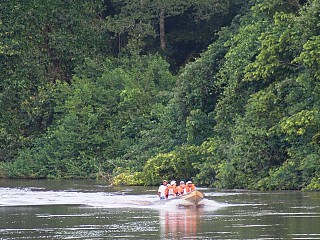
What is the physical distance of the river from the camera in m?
28.0

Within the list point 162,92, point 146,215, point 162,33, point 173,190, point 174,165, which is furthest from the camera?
point 162,33

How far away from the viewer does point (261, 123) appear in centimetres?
4356

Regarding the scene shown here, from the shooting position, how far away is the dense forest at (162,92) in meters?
42.6

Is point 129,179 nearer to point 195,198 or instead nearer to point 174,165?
point 174,165

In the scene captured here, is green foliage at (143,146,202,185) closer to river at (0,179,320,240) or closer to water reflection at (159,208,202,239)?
river at (0,179,320,240)

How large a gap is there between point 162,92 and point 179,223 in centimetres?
2614

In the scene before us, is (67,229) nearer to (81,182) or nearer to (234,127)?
(234,127)

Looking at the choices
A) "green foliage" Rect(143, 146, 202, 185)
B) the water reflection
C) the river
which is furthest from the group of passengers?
"green foliage" Rect(143, 146, 202, 185)

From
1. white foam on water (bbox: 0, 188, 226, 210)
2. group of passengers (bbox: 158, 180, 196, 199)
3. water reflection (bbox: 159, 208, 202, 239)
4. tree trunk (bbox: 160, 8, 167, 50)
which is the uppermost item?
tree trunk (bbox: 160, 8, 167, 50)

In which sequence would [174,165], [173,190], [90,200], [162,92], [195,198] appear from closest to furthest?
[195,198] → [173,190] → [90,200] → [174,165] → [162,92]

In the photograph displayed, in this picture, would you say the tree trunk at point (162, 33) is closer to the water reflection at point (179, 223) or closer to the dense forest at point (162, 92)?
the dense forest at point (162, 92)

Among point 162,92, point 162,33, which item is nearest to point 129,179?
point 162,92

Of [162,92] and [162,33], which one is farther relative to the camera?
[162,33]

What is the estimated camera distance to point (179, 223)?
31.1m
